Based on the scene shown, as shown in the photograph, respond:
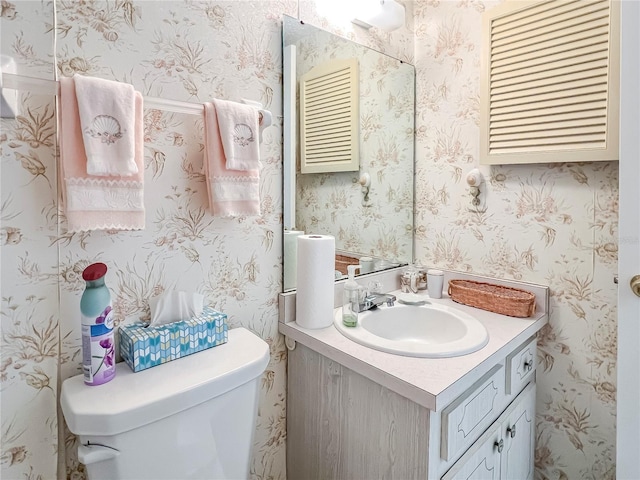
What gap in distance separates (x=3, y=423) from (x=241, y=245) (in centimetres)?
66

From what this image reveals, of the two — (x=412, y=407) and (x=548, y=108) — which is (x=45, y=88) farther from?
(x=548, y=108)

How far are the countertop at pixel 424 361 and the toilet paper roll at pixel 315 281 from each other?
4 centimetres

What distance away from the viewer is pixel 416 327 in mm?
1343

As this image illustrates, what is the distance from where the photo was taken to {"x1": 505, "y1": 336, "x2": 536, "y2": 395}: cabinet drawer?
44.3 inches

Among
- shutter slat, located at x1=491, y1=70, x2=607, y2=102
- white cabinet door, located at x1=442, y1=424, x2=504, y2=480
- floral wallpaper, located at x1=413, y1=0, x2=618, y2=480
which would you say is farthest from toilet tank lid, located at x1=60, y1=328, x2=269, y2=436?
shutter slat, located at x1=491, y1=70, x2=607, y2=102

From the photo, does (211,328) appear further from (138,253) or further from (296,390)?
(296,390)

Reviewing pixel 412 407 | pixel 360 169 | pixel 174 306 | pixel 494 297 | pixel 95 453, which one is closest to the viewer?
pixel 95 453

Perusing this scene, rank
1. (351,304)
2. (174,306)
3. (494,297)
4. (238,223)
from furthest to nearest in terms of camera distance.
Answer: (494,297) < (351,304) < (238,223) < (174,306)

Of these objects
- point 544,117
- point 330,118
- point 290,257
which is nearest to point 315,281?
point 290,257

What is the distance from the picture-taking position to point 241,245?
44.4 inches

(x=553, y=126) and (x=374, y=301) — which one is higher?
(x=553, y=126)

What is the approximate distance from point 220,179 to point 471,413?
889 millimetres

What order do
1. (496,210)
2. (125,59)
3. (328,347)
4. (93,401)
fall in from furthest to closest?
1. (496,210)
2. (328,347)
3. (125,59)
4. (93,401)

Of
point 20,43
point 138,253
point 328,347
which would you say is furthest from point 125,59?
point 328,347
